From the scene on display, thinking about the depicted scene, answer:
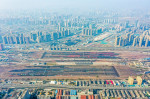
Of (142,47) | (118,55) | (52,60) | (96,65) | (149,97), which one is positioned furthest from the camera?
(142,47)

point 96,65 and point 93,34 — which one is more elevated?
point 93,34

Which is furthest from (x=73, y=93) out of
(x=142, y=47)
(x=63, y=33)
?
(x=63, y=33)

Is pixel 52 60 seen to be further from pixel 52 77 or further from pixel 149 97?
pixel 149 97

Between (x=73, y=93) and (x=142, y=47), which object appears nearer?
(x=73, y=93)

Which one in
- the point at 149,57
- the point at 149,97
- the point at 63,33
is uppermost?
the point at 63,33

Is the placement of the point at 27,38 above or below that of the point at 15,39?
above

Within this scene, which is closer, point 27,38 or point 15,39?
point 27,38

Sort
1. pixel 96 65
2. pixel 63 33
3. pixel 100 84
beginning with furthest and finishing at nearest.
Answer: pixel 63 33 < pixel 96 65 < pixel 100 84

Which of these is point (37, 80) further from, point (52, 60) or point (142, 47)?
point (142, 47)

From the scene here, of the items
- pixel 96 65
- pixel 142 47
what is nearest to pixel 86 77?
pixel 96 65
